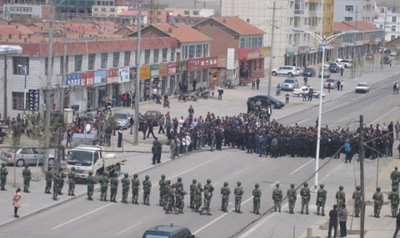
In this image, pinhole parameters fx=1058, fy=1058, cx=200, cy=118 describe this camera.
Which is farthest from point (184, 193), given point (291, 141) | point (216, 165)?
point (291, 141)

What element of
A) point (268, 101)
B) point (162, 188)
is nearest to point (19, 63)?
point (268, 101)

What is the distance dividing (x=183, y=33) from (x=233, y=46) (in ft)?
37.2

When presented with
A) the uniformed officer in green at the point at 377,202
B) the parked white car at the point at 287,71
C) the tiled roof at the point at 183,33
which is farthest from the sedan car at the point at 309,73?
the uniformed officer in green at the point at 377,202

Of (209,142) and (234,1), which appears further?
(234,1)

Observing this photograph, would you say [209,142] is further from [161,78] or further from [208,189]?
[161,78]

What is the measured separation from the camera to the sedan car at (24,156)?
150 feet

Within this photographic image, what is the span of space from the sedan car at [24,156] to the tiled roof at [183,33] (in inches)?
1437

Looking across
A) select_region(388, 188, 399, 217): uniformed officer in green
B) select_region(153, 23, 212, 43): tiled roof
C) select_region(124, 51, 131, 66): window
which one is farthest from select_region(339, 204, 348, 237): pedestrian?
select_region(153, 23, 212, 43): tiled roof

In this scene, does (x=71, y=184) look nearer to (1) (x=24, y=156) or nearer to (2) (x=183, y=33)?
(1) (x=24, y=156)

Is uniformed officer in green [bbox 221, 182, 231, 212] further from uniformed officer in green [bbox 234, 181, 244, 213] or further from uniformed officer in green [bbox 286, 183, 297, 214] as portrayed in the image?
uniformed officer in green [bbox 286, 183, 297, 214]

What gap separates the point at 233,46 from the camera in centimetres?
9669

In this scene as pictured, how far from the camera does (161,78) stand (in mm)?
78625

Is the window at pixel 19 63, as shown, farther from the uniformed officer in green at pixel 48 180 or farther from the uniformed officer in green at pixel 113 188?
the uniformed officer in green at pixel 113 188

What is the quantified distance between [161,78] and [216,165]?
31.1 m
